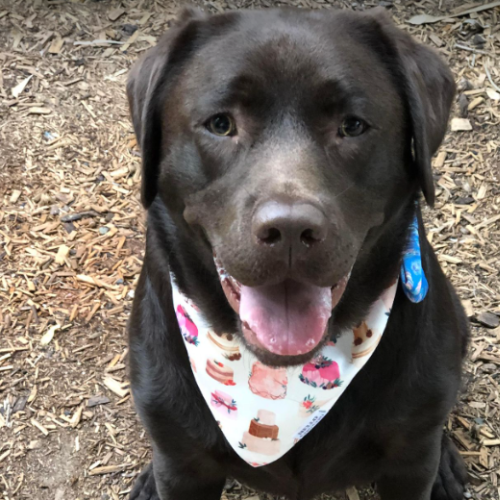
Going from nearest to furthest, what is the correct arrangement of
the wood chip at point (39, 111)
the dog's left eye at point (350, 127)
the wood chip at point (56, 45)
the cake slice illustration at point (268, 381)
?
the dog's left eye at point (350, 127) → the cake slice illustration at point (268, 381) → the wood chip at point (39, 111) → the wood chip at point (56, 45)

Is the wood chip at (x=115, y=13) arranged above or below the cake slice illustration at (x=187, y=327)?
below

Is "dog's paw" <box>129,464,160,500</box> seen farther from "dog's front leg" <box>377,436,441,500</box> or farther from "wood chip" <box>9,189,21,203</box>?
"wood chip" <box>9,189,21,203</box>

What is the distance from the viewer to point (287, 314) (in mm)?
1812

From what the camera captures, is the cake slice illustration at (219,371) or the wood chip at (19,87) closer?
the cake slice illustration at (219,371)

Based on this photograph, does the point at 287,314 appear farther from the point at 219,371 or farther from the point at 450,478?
the point at 450,478

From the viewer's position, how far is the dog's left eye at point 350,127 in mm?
1813

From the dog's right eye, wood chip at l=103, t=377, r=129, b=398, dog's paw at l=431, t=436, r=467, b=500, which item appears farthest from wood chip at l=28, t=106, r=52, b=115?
dog's paw at l=431, t=436, r=467, b=500

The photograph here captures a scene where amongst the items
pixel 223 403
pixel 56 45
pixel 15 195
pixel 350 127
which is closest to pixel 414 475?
pixel 223 403

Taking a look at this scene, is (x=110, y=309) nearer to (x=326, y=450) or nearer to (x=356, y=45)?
(x=326, y=450)

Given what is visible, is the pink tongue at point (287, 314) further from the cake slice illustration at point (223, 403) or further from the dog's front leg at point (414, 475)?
the dog's front leg at point (414, 475)

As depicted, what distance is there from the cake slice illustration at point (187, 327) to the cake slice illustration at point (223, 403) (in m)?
0.16

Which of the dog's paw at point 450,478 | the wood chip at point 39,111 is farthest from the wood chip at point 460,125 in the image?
the wood chip at point 39,111

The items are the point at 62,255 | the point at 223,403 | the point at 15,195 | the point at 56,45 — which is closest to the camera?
the point at 223,403

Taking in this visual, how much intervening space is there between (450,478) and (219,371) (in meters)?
1.11
